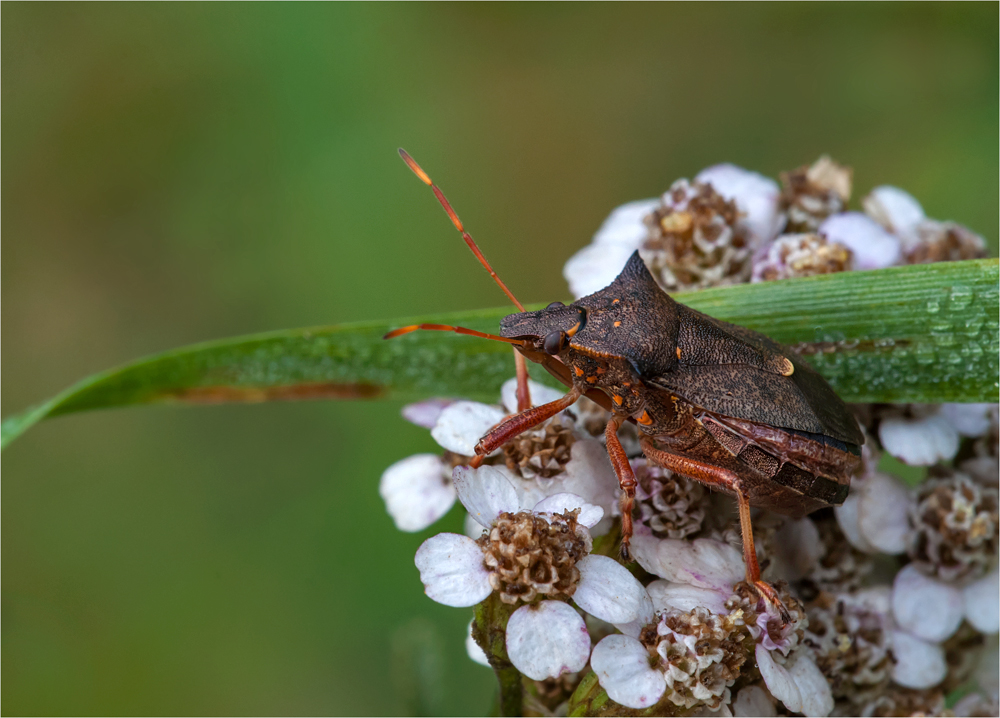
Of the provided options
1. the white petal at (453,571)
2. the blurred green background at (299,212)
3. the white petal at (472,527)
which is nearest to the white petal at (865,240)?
the white petal at (472,527)

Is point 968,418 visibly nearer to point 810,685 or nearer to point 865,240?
point 865,240

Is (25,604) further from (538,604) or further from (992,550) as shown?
(992,550)

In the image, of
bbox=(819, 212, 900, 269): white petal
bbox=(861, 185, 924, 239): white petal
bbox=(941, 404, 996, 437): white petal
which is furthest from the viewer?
bbox=(861, 185, 924, 239): white petal

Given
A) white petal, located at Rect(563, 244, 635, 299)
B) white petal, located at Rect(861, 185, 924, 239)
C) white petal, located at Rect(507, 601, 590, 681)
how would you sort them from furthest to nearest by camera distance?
white petal, located at Rect(861, 185, 924, 239), white petal, located at Rect(563, 244, 635, 299), white petal, located at Rect(507, 601, 590, 681)

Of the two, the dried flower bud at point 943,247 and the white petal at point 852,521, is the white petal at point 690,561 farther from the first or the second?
the dried flower bud at point 943,247

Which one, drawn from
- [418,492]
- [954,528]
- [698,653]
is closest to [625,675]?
[698,653]

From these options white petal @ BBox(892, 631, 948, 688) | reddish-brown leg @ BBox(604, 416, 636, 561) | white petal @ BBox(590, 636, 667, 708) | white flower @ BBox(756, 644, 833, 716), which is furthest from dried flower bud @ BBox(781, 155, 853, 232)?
white petal @ BBox(590, 636, 667, 708)

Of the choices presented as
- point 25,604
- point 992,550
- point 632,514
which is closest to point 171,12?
point 25,604

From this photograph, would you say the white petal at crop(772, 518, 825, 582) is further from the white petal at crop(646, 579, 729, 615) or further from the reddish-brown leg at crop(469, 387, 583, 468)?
the reddish-brown leg at crop(469, 387, 583, 468)
